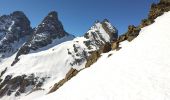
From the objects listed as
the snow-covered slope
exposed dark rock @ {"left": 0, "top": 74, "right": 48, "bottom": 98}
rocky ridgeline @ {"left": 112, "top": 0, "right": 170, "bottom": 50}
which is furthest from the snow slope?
exposed dark rock @ {"left": 0, "top": 74, "right": 48, "bottom": 98}

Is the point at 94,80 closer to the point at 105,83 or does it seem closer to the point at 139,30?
the point at 105,83

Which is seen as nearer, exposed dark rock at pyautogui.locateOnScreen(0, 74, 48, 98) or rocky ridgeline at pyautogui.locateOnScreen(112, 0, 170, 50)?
rocky ridgeline at pyautogui.locateOnScreen(112, 0, 170, 50)

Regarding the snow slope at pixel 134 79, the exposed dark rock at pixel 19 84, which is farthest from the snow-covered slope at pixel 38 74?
the snow slope at pixel 134 79

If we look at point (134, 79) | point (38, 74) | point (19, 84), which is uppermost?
point (38, 74)

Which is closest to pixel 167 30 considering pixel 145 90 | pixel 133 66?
pixel 133 66

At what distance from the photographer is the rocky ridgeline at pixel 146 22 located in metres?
48.1

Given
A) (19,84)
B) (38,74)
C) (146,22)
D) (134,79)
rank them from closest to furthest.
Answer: (134,79), (146,22), (19,84), (38,74)

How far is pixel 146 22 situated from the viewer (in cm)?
5359

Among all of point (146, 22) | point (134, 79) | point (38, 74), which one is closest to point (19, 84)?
point (38, 74)

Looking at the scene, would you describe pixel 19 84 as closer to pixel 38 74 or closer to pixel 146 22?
pixel 38 74

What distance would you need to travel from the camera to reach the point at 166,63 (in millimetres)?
27156

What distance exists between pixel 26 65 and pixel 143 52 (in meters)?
168

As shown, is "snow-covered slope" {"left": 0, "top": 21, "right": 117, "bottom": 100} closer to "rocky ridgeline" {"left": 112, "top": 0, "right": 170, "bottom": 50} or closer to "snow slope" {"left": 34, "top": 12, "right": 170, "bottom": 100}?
"rocky ridgeline" {"left": 112, "top": 0, "right": 170, "bottom": 50}

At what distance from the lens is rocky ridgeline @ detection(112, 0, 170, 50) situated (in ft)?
158
